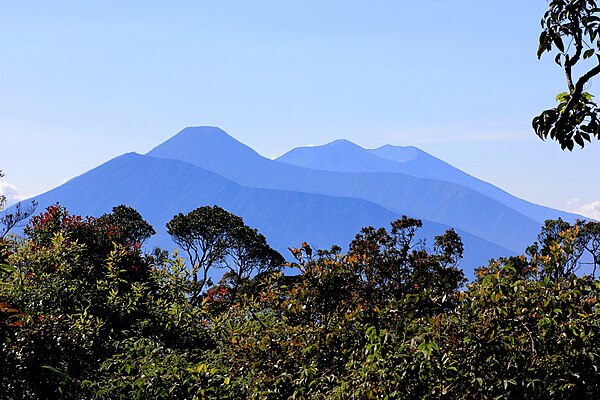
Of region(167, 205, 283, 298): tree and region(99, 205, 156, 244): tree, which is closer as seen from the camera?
region(99, 205, 156, 244): tree

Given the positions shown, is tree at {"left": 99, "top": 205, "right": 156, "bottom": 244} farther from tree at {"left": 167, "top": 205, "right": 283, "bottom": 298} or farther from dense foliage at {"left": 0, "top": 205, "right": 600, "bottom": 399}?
Answer: dense foliage at {"left": 0, "top": 205, "right": 600, "bottom": 399}

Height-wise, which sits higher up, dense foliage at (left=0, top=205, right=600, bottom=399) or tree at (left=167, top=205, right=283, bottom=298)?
tree at (left=167, top=205, right=283, bottom=298)

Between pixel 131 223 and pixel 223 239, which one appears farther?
pixel 223 239

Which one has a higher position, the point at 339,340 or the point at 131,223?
the point at 131,223

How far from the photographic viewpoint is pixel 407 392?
4.44m

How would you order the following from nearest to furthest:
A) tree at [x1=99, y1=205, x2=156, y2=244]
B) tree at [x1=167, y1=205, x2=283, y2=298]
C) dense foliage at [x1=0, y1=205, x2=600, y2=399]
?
dense foliage at [x1=0, y1=205, x2=600, y2=399], tree at [x1=99, y1=205, x2=156, y2=244], tree at [x1=167, y1=205, x2=283, y2=298]

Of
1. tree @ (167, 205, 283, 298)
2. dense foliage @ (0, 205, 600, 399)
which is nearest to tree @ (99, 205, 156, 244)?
tree @ (167, 205, 283, 298)

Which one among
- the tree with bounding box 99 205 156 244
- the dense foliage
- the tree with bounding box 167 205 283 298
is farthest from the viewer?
the tree with bounding box 167 205 283 298

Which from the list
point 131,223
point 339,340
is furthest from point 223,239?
point 339,340

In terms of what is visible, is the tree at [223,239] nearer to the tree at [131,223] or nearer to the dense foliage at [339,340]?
the tree at [131,223]

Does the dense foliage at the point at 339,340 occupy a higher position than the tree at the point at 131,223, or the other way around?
the tree at the point at 131,223

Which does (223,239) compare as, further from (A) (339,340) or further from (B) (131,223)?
(A) (339,340)

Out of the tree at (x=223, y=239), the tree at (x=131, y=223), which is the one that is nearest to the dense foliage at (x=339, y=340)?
the tree at (x=131, y=223)

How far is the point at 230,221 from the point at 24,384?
121 feet
